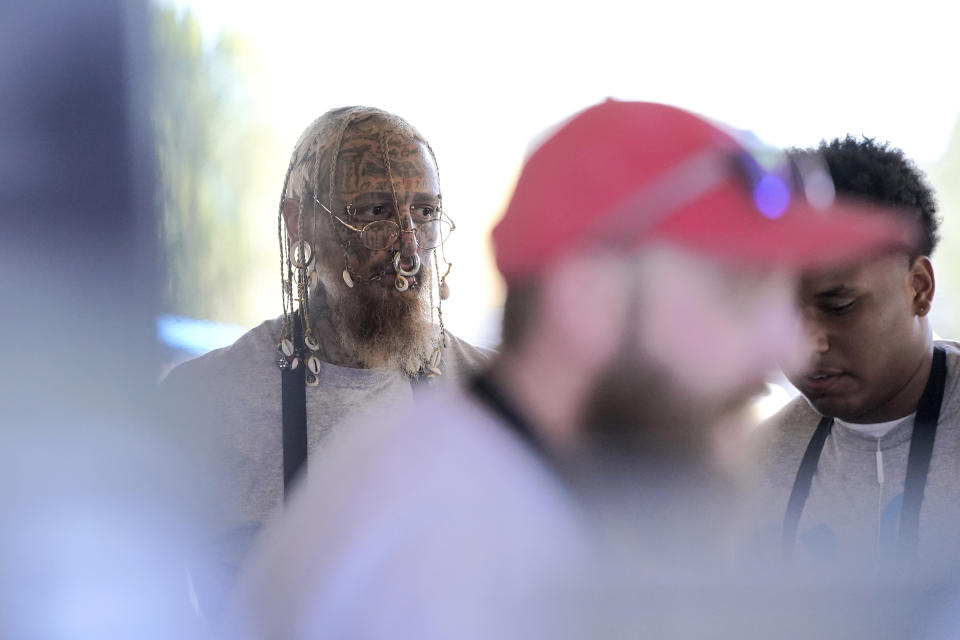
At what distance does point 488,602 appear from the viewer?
469 millimetres

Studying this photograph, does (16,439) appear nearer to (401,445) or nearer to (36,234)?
(36,234)

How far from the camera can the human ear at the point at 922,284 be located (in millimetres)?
1004

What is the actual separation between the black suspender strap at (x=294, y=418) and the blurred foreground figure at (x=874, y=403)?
60 cm

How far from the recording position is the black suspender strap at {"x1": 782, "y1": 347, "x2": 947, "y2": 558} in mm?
952

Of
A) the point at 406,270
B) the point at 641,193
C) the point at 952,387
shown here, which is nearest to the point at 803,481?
the point at 952,387

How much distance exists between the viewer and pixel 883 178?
3.29 feet

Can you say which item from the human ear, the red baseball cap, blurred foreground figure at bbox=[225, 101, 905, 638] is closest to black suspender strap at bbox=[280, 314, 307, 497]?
blurred foreground figure at bbox=[225, 101, 905, 638]

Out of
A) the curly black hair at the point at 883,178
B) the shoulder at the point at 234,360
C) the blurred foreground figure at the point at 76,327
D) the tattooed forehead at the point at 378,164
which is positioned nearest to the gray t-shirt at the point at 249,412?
the shoulder at the point at 234,360

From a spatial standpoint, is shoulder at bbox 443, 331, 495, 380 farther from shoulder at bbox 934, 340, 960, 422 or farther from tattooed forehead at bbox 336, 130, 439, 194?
shoulder at bbox 934, 340, 960, 422

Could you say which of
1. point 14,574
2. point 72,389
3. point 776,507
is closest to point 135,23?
point 72,389

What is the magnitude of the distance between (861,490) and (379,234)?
0.72m

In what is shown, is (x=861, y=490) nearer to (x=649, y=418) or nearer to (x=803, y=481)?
(x=803, y=481)

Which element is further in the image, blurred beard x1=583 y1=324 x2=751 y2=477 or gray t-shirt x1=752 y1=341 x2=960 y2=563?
gray t-shirt x1=752 y1=341 x2=960 y2=563

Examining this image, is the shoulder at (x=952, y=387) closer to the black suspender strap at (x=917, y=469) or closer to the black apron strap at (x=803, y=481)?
the black suspender strap at (x=917, y=469)
